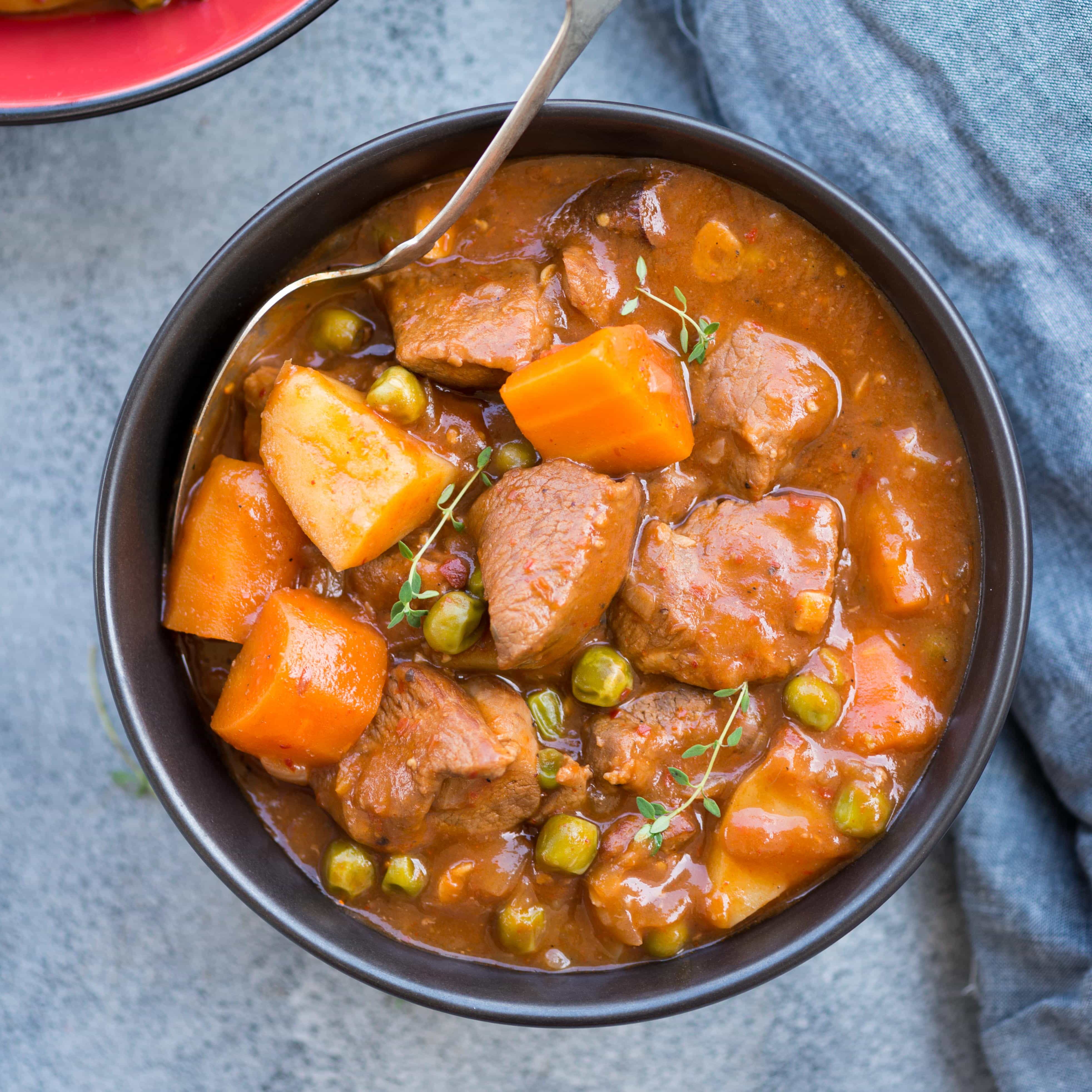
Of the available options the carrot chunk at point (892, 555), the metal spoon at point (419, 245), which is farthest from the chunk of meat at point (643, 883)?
the metal spoon at point (419, 245)

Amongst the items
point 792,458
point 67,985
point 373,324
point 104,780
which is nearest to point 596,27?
point 373,324

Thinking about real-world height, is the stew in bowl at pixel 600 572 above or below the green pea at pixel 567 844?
above

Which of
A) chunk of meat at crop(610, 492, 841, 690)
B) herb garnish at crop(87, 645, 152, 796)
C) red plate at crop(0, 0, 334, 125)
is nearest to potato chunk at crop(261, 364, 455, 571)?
chunk of meat at crop(610, 492, 841, 690)

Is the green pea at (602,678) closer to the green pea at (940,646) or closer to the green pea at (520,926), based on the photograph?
the green pea at (520,926)

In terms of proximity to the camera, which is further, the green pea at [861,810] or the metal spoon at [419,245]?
the green pea at [861,810]

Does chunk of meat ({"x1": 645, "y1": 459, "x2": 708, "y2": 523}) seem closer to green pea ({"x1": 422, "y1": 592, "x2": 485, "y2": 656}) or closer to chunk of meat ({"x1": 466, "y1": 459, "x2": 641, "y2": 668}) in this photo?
chunk of meat ({"x1": 466, "y1": 459, "x2": 641, "y2": 668})

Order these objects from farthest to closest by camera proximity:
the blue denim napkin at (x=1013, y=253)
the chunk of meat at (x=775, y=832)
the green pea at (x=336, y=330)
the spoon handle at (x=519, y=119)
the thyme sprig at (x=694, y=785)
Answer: the blue denim napkin at (x=1013, y=253), the green pea at (x=336, y=330), the chunk of meat at (x=775, y=832), the thyme sprig at (x=694, y=785), the spoon handle at (x=519, y=119)

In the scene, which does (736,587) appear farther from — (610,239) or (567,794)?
(610,239)

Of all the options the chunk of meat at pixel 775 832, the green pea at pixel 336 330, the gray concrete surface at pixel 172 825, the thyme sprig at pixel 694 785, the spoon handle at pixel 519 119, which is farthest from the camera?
the gray concrete surface at pixel 172 825
